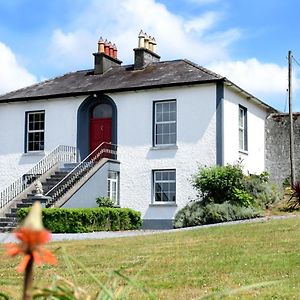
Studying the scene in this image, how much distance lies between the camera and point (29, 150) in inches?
1160

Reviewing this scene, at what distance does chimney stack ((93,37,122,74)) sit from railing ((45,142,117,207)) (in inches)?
172

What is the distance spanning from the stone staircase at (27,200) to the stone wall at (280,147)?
1013cm

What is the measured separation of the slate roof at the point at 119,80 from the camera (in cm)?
2648

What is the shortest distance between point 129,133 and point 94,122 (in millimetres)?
2075

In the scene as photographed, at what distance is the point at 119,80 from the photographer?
A: 1119 inches

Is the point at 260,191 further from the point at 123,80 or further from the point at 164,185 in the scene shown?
the point at 123,80

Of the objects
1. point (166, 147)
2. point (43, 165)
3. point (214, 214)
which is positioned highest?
point (166, 147)

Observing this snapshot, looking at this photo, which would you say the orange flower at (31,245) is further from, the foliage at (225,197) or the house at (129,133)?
the house at (129,133)

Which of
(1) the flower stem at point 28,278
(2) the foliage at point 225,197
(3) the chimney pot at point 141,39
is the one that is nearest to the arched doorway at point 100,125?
(3) the chimney pot at point 141,39

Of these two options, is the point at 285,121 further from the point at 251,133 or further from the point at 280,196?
the point at 280,196

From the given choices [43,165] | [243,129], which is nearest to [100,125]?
[43,165]

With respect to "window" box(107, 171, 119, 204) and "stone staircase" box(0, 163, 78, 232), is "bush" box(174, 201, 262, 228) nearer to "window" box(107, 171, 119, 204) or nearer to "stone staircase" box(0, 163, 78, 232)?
"window" box(107, 171, 119, 204)

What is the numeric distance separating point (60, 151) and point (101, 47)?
5.66 metres

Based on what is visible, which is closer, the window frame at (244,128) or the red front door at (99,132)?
the red front door at (99,132)
